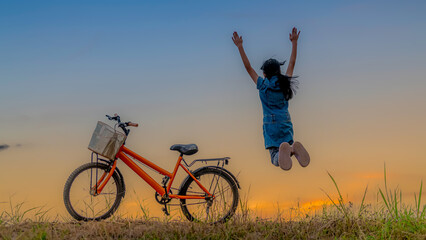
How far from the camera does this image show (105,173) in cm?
734

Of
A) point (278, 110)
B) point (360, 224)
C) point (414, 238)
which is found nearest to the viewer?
point (414, 238)

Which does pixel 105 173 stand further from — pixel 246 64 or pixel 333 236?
pixel 333 236

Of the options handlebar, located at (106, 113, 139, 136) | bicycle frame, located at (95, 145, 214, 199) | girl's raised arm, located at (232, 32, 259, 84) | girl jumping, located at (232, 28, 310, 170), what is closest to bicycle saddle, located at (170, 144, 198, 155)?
bicycle frame, located at (95, 145, 214, 199)

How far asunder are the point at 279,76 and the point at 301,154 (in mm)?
1182

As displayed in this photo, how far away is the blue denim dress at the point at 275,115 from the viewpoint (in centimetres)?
733

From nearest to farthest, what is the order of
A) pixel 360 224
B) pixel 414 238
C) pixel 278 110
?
pixel 414 238, pixel 360 224, pixel 278 110

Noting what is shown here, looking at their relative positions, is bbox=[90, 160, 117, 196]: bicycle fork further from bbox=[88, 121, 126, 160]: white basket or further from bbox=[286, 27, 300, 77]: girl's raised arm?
bbox=[286, 27, 300, 77]: girl's raised arm

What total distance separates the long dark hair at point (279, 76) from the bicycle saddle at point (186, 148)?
153 centimetres

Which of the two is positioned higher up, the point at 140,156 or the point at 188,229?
the point at 140,156

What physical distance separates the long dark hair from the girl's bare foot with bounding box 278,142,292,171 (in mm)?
726

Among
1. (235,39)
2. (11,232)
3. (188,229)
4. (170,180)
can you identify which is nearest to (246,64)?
(235,39)

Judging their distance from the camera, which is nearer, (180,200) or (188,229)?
(188,229)

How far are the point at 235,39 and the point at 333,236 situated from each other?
3132mm

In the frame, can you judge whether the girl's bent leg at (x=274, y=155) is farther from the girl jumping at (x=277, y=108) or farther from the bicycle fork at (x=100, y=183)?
the bicycle fork at (x=100, y=183)
